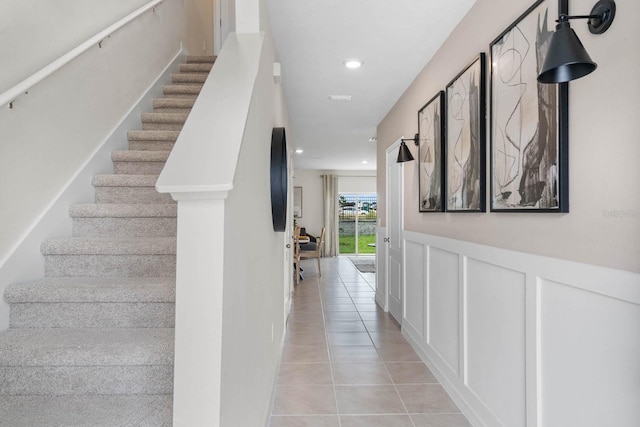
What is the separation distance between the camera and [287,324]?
3.93 meters

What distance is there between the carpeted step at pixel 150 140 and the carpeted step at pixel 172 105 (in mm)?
488

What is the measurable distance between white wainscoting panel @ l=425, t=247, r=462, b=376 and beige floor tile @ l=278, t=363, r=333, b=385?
843 mm

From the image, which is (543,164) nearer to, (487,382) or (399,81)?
(487,382)

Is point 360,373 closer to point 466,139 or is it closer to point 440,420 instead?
point 440,420

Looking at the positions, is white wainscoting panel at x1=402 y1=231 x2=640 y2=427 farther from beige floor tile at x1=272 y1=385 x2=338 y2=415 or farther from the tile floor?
beige floor tile at x1=272 y1=385 x2=338 y2=415

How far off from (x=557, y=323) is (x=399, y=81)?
2.57 metres

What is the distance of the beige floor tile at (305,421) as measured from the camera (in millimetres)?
2094

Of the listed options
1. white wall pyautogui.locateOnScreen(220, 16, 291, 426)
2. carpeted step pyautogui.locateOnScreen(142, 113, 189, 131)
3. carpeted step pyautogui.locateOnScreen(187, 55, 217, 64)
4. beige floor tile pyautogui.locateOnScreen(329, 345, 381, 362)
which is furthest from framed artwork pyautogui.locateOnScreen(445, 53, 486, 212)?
carpeted step pyautogui.locateOnScreen(187, 55, 217, 64)

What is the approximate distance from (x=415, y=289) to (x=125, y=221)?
239cm

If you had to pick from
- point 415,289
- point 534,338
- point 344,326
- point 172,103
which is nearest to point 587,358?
point 534,338

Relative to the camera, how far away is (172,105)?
3.05m

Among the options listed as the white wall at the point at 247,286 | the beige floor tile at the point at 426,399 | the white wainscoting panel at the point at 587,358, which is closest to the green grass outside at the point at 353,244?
the beige floor tile at the point at 426,399

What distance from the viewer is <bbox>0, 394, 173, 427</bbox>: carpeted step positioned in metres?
1.15

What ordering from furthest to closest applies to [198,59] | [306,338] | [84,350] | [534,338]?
[198,59], [306,338], [534,338], [84,350]
